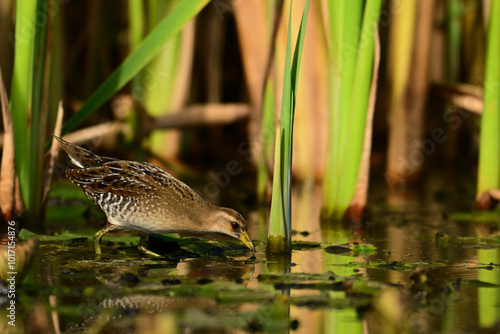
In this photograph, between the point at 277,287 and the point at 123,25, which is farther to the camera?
the point at 123,25

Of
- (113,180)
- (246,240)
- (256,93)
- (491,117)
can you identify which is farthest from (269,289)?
(256,93)

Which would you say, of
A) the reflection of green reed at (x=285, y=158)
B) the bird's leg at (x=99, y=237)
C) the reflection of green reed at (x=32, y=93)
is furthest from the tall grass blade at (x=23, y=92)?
the reflection of green reed at (x=285, y=158)

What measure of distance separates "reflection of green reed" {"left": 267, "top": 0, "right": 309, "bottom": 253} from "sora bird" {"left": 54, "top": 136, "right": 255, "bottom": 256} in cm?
24

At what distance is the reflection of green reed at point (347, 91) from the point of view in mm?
5762

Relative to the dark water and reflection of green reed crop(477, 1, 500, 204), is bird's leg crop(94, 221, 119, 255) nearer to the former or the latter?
the dark water

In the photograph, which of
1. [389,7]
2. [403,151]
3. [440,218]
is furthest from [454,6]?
[440,218]

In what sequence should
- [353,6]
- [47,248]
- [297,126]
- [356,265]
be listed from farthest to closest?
1. [297,126]
2. [353,6]
3. [47,248]
4. [356,265]

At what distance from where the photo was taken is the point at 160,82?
895cm

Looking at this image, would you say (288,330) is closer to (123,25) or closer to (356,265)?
(356,265)

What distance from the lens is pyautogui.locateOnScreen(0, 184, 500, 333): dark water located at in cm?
333

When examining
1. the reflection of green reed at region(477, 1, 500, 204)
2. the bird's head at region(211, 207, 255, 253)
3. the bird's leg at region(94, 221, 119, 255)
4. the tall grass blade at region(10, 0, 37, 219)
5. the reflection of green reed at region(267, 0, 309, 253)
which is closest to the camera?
the reflection of green reed at region(267, 0, 309, 253)

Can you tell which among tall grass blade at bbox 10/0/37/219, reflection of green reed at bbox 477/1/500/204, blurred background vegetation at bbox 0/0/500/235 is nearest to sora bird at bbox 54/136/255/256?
Answer: tall grass blade at bbox 10/0/37/219

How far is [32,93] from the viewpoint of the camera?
554 centimetres

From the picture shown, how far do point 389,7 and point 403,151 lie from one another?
5.32 feet
